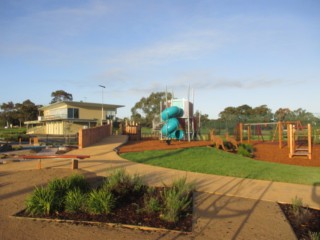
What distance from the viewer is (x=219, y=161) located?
A: 12953mm

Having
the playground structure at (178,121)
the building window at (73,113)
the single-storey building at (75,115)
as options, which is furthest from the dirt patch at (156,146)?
the building window at (73,113)

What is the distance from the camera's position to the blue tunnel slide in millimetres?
22484

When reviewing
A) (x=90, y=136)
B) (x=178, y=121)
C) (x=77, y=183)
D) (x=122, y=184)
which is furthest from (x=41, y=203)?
(x=178, y=121)

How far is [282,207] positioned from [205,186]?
7.15ft

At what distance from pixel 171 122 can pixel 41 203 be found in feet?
55.6

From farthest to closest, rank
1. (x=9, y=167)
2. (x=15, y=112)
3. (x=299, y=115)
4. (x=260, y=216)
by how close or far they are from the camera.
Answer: (x=15, y=112) < (x=299, y=115) < (x=9, y=167) < (x=260, y=216)

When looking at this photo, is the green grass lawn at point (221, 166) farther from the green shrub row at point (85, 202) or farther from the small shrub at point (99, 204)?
the small shrub at point (99, 204)

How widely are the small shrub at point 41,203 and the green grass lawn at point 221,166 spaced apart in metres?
5.64

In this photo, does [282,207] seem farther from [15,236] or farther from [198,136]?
[198,136]

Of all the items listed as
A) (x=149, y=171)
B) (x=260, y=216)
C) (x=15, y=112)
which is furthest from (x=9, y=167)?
(x=15, y=112)

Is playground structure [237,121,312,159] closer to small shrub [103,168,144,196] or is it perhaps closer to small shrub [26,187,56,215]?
small shrub [103,168,144,196]

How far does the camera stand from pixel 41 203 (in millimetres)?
5973

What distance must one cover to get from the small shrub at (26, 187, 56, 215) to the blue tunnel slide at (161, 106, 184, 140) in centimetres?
1643

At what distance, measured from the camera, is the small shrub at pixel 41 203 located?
5914 mm
